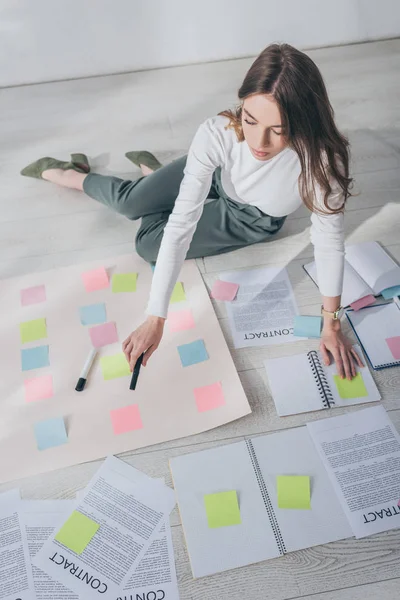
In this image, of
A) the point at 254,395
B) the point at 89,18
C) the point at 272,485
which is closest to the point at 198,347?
the point at 254,395

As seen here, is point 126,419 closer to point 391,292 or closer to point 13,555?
point 13,555

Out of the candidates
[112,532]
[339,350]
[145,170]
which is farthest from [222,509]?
[145,170]

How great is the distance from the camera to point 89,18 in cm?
221

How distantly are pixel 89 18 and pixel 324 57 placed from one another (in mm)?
1006

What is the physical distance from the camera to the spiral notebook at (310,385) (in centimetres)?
132

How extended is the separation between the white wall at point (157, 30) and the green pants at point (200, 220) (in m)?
0.93

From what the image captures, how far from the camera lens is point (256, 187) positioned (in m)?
1.35

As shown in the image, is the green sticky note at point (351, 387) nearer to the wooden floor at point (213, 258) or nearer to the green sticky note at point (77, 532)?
the wooden floor at point (213, 258)

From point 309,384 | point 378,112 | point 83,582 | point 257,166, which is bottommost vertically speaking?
point 83,582

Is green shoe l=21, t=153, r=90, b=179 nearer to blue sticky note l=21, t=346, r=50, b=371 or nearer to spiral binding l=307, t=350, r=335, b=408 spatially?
blue sticky note l=21, t=346, r=50, b=371

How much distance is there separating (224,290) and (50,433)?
598 mm

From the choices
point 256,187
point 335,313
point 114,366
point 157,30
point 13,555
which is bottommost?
point 13,555

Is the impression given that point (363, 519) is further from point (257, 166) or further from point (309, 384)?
point (257, 166)

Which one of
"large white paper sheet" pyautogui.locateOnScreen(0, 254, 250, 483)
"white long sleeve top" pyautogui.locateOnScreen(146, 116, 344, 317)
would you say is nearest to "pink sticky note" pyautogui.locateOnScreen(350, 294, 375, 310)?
"white long sleeve top" pyautogui.locateOnScreen(146, 116, 344, 317)
